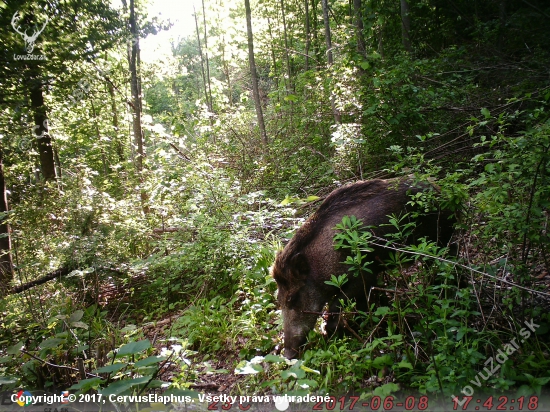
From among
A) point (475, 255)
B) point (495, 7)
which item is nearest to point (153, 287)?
point (475, 255)

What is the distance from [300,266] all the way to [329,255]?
33cm

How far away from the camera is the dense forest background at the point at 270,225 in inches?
104

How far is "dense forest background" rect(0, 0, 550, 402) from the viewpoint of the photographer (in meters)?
2.64

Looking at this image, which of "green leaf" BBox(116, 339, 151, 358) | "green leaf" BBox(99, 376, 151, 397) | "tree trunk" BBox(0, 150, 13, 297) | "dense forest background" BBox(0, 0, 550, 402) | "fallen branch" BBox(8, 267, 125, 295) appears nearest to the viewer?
"green leaf" BBox(99, 376, 151, 397)

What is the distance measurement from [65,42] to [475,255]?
15.0ft

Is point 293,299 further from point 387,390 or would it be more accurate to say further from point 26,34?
point 26,34

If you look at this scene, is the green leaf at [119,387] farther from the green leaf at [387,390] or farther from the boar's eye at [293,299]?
the boar's eye at [293,299]

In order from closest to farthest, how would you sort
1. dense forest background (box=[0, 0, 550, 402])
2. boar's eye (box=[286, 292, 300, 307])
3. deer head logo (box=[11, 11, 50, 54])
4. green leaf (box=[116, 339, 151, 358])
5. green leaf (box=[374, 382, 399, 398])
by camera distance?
1. green leaf (box=[116, 339, 151, 358])
2. green leaf (box=[374, 382, 399, 398])
3. dense forest background (box=[0, 0, 550, 402])
4. deer head logo (box=[11, 11, 50, 54])
5. boar's eye (box=[286, 292, 300, 307])

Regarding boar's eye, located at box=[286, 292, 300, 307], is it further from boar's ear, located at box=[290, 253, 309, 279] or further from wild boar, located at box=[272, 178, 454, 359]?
boar's ear, located at box=[290, 253, 309, 279]

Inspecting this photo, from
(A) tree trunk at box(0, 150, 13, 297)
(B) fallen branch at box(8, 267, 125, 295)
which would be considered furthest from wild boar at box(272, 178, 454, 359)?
(A) tree trunk at box(0, 150, 13, 297)

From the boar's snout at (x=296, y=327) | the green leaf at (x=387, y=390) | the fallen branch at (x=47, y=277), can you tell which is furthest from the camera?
the fallen branch at (x=47, y=277)

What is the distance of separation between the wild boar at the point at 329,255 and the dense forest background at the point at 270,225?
23 cm

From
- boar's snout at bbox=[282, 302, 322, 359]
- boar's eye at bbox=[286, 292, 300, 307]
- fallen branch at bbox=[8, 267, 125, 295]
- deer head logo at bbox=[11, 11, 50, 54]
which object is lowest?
boar's snout at bbox=[282, 302, 322, 359]

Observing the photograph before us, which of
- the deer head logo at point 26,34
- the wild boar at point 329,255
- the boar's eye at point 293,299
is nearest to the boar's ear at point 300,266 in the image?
the wild boar at point 329,255
